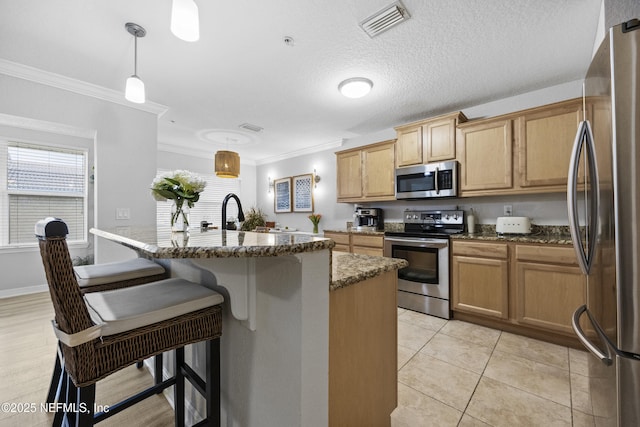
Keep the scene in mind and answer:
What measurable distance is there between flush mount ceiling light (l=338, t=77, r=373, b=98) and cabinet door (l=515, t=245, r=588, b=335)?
213 centimetres

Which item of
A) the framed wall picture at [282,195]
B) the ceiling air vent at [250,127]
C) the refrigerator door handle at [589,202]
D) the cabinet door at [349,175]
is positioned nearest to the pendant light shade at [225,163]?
the ceiling air vent at [250,127]

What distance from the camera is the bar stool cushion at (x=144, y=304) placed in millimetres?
876

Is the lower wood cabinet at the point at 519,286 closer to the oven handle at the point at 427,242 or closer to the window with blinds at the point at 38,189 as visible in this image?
the oven handle at the point at 427,242

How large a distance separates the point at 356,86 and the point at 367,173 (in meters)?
1.52

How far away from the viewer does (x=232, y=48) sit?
219 cm

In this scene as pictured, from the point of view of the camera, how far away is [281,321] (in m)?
0.92

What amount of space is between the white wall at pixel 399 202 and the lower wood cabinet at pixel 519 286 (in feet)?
2.31

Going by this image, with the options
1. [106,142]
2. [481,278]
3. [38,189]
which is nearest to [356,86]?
[481,278]

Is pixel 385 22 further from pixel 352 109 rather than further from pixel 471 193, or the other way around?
pixel 471 193

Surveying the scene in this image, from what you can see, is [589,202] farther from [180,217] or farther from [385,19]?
[180,217]

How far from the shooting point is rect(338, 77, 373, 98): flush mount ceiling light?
264 cm

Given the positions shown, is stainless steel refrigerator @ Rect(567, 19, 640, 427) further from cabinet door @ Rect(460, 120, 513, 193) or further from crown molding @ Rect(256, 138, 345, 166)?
crown molding @ Rect(256, 138, 345, 166)

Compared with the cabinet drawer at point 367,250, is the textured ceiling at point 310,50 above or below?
above

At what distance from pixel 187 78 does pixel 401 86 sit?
2214 mm
